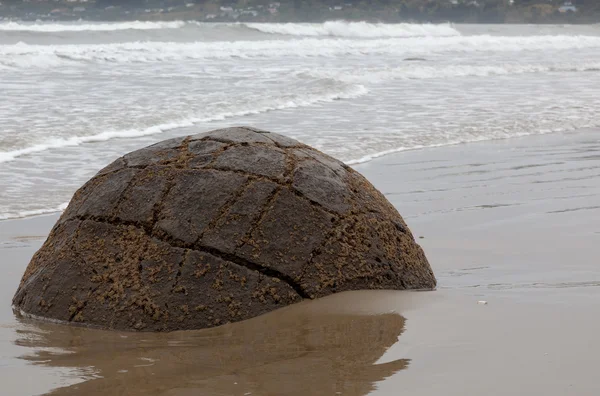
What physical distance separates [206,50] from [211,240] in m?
20.7

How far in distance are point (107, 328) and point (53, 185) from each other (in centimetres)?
361

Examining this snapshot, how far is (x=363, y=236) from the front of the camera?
3.51m

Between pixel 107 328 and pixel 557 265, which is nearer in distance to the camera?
pixel 107 328

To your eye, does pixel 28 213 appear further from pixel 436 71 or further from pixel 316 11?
pixel 316 11

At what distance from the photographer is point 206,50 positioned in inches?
923

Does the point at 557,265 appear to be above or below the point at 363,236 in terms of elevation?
below

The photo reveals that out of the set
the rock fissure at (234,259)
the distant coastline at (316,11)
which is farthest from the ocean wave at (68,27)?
the rock fissure at (234,259)

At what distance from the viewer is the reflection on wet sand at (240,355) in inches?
105

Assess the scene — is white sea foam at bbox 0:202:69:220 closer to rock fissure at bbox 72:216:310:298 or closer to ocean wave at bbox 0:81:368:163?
ocean wave at bbox 0:81:368:163

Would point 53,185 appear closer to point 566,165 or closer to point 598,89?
point 566,165

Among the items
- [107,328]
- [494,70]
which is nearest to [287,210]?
[107,328]

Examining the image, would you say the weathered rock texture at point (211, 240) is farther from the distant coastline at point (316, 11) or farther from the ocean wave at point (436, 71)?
the distant coastline at point (316, 11)

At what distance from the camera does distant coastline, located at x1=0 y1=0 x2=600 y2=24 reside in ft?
218

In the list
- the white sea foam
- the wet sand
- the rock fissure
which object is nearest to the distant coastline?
the white sea foam
